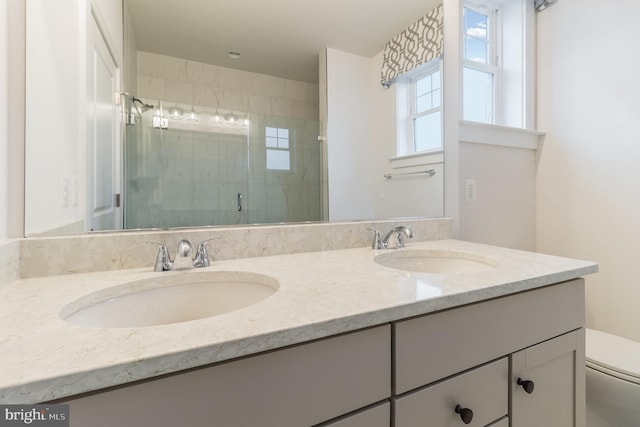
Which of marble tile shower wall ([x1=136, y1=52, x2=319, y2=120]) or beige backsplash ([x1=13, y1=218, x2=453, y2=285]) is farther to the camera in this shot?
marble tile shower wall ([x1=136, y1=52, x2=319, y2=120])

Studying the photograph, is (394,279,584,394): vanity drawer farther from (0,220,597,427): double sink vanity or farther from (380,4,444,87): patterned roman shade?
(380,4,444,87): patterned roman shade

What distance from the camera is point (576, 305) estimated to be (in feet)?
2.81

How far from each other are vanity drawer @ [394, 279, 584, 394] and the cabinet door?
4 centimetres

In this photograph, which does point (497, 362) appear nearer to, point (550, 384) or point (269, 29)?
point (550, 384)

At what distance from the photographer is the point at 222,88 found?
1026mm

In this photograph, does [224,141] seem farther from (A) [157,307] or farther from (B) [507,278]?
(B) [507,278]

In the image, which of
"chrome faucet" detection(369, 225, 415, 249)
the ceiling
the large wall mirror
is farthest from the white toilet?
the ceiling

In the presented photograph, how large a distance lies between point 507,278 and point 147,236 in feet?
3.30

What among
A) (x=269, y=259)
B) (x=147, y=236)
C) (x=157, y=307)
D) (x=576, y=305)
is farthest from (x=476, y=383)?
(x=147, y=236)

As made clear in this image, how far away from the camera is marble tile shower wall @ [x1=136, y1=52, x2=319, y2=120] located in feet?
3.11

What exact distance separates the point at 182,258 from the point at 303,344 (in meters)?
0.57

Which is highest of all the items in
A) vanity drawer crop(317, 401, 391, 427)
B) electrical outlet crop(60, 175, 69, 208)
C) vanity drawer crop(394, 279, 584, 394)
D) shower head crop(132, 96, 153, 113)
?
shower head crop(132, 96, 153, 113)

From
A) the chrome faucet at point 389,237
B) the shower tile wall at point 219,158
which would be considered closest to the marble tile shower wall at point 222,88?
the shower tile wall at point 219,158

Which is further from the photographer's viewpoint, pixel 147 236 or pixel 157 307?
pixel 147 236
